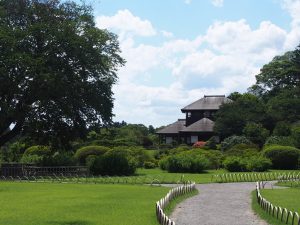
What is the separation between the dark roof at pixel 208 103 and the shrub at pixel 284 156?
127 ft

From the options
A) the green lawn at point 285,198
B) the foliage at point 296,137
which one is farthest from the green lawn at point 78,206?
the foliage at point 296,137

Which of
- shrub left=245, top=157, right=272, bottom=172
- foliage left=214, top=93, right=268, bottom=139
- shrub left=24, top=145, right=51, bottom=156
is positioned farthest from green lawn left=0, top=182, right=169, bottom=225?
foliage left=214, top=93, right=268, bottom=139

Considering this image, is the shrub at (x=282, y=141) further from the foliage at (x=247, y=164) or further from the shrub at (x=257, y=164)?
the shrub at (x=257, y=164)

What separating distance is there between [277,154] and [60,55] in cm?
2122

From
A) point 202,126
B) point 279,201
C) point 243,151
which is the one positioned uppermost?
point 202,126

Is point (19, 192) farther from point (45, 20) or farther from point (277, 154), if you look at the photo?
point (277, 154)

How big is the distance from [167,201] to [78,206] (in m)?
3.45

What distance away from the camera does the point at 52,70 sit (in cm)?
4166

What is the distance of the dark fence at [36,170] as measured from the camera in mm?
42000

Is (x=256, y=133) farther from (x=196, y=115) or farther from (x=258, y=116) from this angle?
(x=196, y=115)

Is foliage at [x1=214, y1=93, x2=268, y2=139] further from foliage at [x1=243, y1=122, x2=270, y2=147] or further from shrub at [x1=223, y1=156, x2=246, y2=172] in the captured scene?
shrub at [x1=223, y1=156, x2=246, y2=172]

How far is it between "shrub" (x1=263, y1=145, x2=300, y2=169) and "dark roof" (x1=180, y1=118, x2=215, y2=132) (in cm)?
3341

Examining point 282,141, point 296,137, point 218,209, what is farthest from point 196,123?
point 218,209

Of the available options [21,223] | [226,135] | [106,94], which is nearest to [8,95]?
[106,94]
